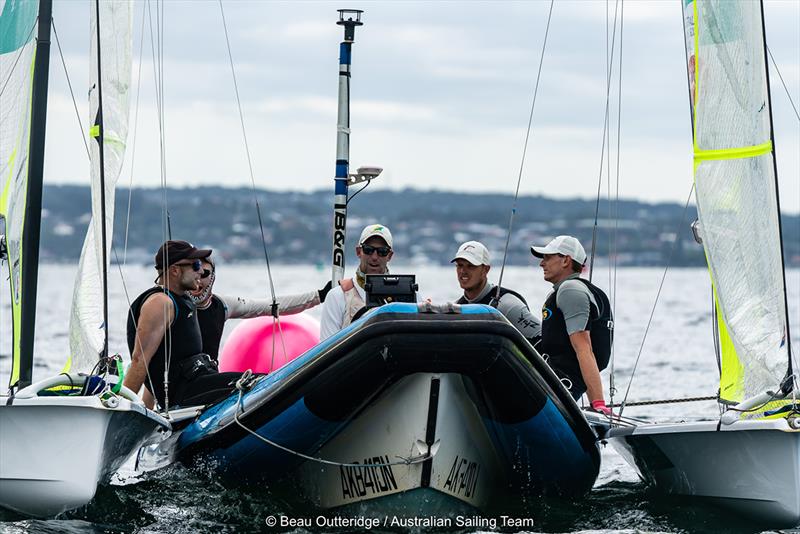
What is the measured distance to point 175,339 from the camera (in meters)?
7.81

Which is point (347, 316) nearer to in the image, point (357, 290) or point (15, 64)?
point (357, 290)

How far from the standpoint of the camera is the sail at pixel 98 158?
23.1 ft

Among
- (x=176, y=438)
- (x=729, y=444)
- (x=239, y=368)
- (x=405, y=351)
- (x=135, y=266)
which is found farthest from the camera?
(x=135, y=266)

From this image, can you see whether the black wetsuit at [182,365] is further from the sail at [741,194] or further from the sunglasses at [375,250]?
the sail at [741,194]

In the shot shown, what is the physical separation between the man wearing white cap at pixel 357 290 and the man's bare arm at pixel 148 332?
888 mm

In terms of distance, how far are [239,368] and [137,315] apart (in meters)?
1.96

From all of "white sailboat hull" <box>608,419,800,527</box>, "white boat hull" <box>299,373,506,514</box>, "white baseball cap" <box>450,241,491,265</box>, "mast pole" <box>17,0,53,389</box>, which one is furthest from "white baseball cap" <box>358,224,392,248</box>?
"mast pole" <box>17,0,53,389</box>

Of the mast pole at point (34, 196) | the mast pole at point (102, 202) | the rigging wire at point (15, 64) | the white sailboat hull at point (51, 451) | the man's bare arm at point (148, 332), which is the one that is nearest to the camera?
the white sailboat hull at point (51, 451)

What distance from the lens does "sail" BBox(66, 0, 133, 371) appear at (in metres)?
7.05

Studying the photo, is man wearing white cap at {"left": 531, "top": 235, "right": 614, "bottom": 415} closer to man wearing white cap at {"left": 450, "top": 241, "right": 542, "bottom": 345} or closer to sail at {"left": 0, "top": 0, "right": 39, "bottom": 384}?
man wearing white cap at {"left": 450, "top": 241, "right": 542, "bottom": 345}

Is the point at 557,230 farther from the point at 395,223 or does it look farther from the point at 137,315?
the point at 137,315

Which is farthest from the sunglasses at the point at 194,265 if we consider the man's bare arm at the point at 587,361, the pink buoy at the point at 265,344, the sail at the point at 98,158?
the man's bare arm at the point at 587,361

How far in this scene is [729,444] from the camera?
6.80 meters

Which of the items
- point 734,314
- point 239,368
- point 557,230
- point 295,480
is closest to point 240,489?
point 295,480
